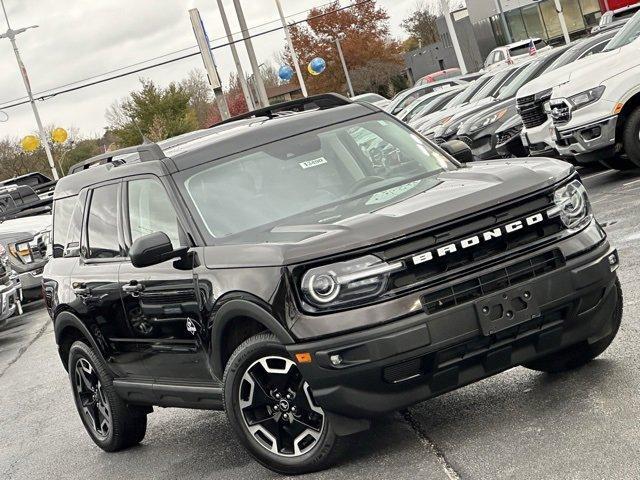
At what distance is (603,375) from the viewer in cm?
611

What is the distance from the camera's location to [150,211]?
6.75m

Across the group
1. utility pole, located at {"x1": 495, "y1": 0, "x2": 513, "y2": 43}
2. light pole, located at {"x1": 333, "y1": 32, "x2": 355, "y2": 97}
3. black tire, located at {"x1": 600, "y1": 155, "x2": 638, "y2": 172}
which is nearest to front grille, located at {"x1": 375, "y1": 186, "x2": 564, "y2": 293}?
black tire, located at {"x1": 600, "y1": 155, "x2": 638, "y2": 172}

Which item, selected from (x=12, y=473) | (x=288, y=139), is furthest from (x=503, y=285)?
(x=12, y=473)

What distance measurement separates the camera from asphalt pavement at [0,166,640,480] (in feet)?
16.6

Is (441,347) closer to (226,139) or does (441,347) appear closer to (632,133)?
(226,139)

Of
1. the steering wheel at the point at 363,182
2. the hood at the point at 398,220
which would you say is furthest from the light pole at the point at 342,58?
the hood at the point at 398,220

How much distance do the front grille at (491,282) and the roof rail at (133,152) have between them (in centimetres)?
209

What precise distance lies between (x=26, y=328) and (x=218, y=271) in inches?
480

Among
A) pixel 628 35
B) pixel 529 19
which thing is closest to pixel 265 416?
pixel 628 35

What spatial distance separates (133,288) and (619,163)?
10325mm

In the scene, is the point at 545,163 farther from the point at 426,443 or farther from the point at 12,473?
the point at 12,473

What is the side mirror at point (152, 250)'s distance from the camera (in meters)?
6.04

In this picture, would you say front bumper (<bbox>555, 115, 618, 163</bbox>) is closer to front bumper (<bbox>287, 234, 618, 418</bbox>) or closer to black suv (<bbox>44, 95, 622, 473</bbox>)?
black suv (<bbox>44, 95, 622, 473</bbox>)

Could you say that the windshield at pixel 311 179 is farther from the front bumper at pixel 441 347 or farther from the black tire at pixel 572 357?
the black tire at pixel 572 357
